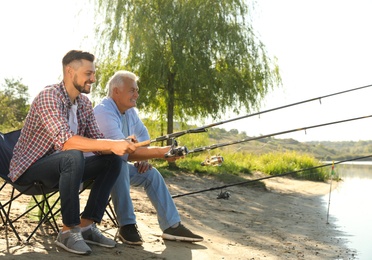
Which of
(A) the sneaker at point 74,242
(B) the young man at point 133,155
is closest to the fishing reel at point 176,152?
(B) the young man at point 133,155

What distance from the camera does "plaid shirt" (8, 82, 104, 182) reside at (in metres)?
4.08

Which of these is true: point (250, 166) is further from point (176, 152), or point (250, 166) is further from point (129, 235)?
point (176, 152)

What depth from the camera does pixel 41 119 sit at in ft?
13.5

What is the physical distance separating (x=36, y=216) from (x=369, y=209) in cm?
707

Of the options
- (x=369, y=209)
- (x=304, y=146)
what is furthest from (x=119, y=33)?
(x=304, y=146)

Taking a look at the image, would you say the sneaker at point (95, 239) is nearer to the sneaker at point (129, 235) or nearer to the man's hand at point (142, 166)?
the sneaker at point (129, 235)

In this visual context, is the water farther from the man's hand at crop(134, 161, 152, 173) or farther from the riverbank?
the man's hand at crop(134, 161, 152, 173)

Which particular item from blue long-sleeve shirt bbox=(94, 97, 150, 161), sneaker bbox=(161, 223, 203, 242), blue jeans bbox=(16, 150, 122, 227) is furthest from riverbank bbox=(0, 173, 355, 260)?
blue long-sleeve shirt bbox=(94, 97, 150, 161)

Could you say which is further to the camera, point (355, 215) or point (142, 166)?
point (355, 215)

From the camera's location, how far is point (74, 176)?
13.3 feet

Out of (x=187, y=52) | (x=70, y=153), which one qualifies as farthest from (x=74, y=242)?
(x=187, y=52)

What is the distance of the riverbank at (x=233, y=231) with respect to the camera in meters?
4.51

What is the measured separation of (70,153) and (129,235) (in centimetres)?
102

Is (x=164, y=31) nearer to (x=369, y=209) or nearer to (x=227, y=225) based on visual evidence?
(x=369, y=209)
